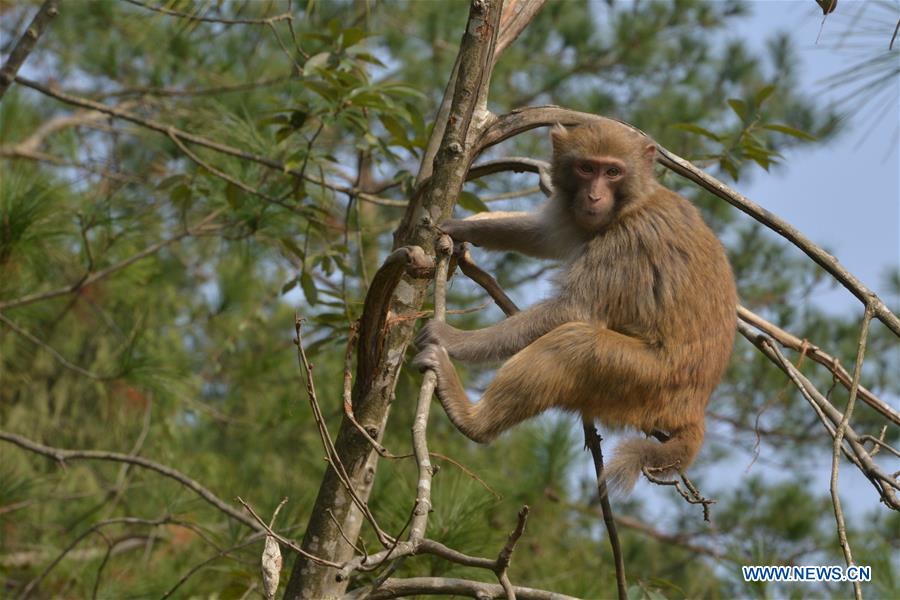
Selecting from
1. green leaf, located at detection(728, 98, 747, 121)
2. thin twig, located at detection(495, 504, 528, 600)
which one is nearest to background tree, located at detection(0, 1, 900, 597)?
green leaf, located at detection(728, 98, 747, 121)

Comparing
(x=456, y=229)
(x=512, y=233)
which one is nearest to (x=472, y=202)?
(x=512, y=233)

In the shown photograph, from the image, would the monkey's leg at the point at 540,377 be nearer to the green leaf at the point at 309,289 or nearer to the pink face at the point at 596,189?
the pink face at the point at 596,189

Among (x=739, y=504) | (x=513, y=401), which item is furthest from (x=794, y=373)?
(x=739, y=504)

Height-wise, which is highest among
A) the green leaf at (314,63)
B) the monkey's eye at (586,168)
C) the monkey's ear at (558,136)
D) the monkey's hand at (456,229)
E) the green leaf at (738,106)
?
the green leaf at (738,106)

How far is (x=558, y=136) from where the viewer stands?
4.73m

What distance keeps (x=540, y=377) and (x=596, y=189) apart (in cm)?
91

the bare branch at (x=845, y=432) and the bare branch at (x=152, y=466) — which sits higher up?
the bare branch at (x=845, y=432)

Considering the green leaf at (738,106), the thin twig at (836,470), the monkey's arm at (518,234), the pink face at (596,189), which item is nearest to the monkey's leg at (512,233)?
the monkey's arm at (518,234)

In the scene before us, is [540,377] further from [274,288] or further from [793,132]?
[274,288]

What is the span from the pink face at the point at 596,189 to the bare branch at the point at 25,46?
2.51 m

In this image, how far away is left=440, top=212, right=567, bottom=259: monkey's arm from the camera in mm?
4750

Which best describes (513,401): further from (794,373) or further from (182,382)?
(182,382)

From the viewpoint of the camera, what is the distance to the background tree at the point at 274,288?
5.59 metres

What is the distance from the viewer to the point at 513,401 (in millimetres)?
4109
